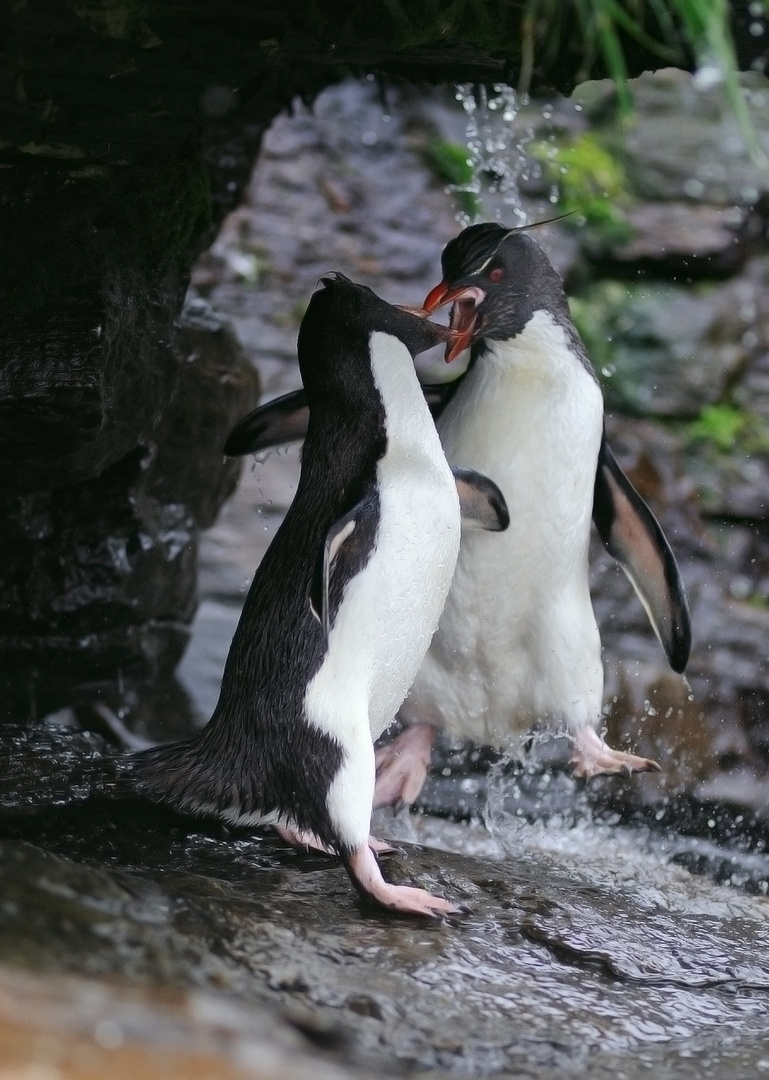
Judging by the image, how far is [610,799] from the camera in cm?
383

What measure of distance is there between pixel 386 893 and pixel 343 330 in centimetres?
105

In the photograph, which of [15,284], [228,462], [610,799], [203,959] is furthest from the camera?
[228,462]

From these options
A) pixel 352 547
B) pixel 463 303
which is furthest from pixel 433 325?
pixel 352 547

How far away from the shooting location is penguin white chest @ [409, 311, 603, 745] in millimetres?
3047

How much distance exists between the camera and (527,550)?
10.1 feet

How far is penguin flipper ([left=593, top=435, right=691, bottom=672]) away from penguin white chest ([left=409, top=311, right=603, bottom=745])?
157 millimetres

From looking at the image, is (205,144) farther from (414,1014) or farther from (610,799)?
(414,1014)

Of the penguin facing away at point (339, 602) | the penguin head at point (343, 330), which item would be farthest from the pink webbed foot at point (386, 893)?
the penguin head at point (343, 330)

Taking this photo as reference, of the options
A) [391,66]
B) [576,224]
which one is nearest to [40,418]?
[391,66]

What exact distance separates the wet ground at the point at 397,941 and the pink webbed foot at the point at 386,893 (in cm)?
3

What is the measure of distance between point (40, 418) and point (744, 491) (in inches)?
127

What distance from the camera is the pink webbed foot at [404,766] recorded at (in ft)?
10.8

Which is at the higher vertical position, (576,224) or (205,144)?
(576,224)

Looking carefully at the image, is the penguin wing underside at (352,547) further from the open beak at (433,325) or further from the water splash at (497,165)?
the water splash at (497,165)
